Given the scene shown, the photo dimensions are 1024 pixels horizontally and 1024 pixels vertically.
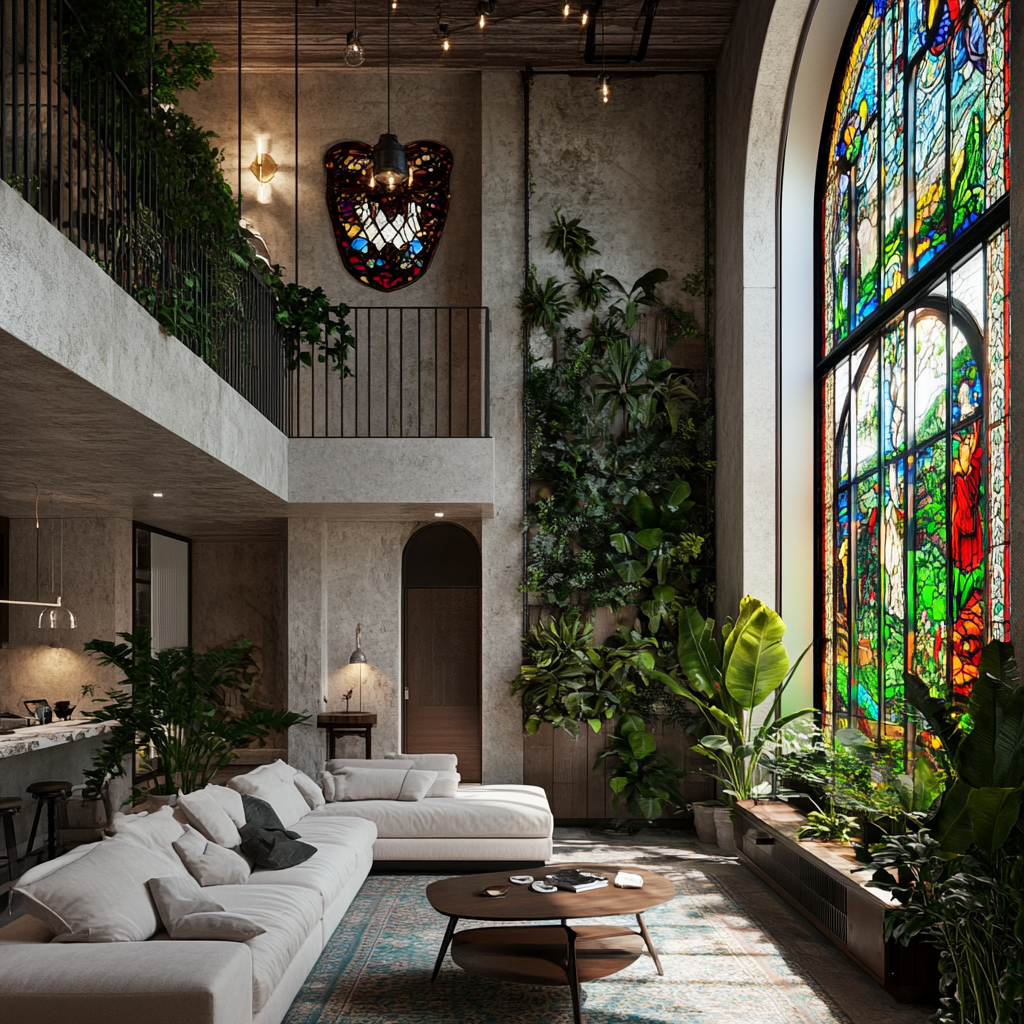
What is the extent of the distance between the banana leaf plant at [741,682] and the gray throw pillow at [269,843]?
3411 mm

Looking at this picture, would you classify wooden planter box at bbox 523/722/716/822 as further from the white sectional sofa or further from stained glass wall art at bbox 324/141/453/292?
stained glass wall art at bbox 324/141/453/292

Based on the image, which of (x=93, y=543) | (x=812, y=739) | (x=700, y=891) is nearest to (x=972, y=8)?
(x=812, y=739)

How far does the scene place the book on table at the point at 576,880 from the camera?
5.07m

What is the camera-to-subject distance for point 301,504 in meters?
9.11

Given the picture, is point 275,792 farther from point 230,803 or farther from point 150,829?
point 150,829

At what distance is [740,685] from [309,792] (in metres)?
3.20

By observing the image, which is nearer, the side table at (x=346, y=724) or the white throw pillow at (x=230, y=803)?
the white throw pillow at (x=230, y=803)

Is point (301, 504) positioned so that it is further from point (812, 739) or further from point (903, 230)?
point (903, 230)

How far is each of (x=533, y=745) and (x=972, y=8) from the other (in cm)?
672

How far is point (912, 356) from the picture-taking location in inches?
243

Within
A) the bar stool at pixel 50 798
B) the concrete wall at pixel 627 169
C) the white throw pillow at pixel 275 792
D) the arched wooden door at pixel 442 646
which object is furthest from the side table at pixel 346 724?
the concrete wall at pixel 627 169

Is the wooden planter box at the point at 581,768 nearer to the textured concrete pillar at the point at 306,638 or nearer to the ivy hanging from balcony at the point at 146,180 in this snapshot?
the textured concrete pillar at the point at 306,638

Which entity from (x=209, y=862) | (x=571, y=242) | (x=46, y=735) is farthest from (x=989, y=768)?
(x=571, y=242)

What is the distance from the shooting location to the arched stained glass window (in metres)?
5.14
